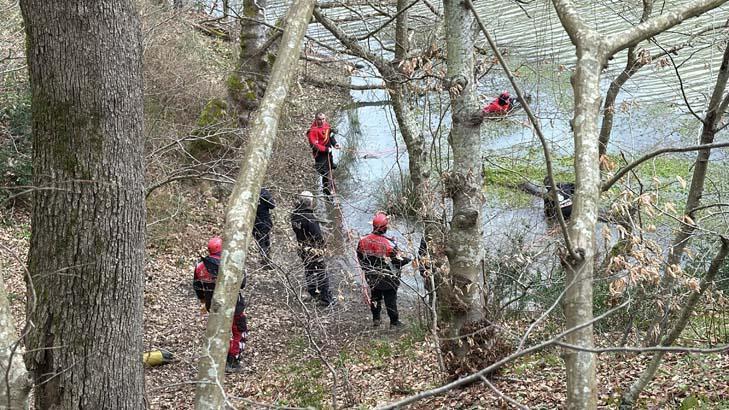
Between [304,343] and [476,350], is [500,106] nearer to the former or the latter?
[476,350]

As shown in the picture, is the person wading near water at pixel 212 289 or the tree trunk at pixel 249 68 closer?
the person wading near water at pixel 212 289

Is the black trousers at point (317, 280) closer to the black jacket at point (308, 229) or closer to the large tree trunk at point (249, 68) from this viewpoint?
the black jacket at point (308, 229)

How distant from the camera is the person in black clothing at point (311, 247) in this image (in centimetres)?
1089

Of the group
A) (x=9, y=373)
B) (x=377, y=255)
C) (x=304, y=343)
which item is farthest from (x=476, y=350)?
(x=9, y=373)

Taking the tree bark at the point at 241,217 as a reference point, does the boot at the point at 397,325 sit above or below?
below

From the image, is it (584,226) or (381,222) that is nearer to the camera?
(584,226)

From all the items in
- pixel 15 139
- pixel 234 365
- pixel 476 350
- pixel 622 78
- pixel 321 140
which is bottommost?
pixel 234 365

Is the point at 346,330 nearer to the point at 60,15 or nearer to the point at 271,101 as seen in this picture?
the point at 60,15

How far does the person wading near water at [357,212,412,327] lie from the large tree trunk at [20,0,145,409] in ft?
15.7

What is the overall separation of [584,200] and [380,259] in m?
7.16

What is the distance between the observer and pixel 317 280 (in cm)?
1095

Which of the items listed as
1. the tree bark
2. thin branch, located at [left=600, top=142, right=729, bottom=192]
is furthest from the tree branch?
the tree bark

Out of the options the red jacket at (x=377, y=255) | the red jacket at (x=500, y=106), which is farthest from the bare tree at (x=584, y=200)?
the red jacket at (x=377, y=255)

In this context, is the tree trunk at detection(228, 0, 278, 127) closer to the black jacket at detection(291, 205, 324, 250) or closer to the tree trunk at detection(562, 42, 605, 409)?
the black jacket at detection(291, 205, 324, 250)
